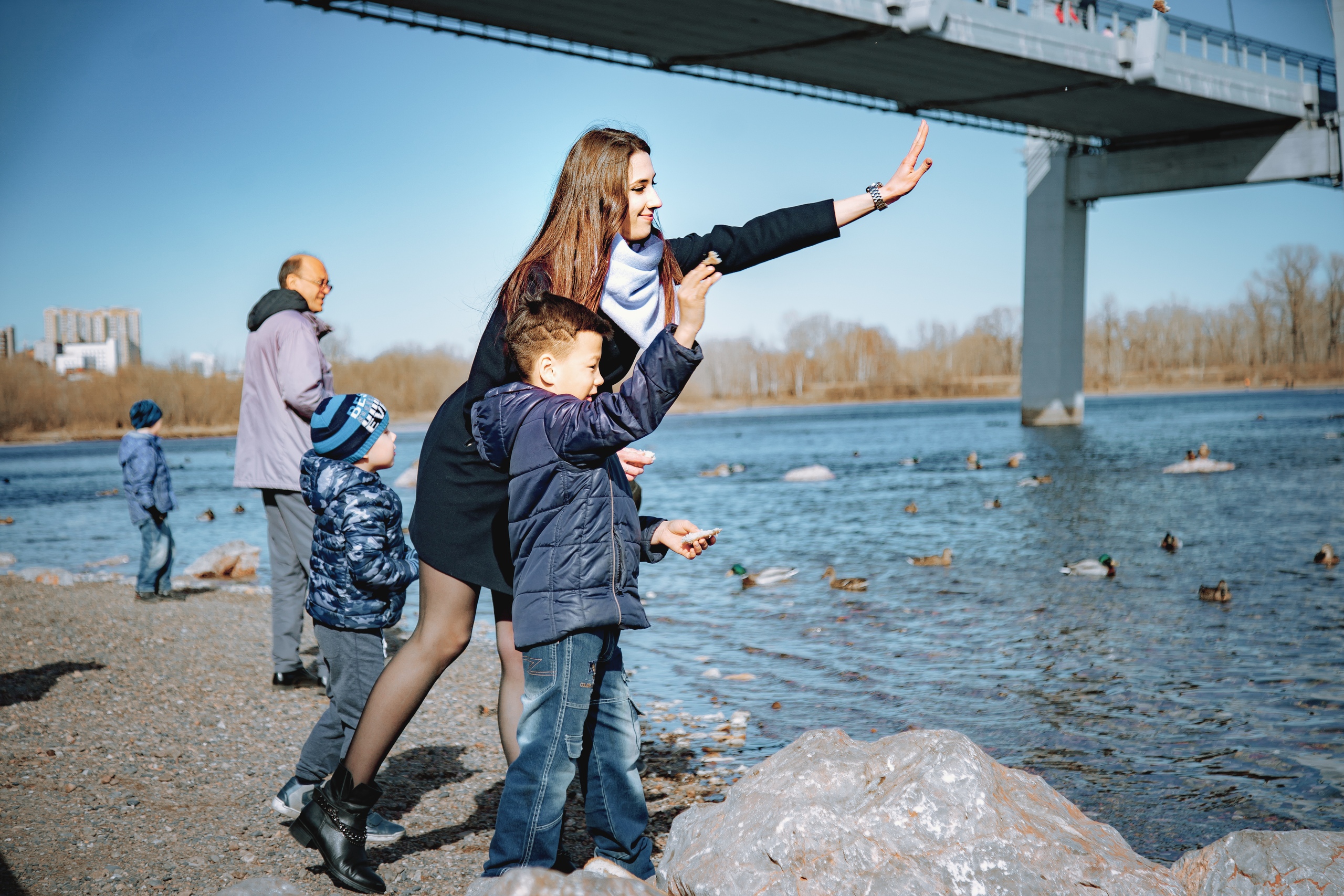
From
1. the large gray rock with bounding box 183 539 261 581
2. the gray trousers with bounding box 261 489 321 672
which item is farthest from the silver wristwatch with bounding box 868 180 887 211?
the large gray rock with bounding box 183 539 261 581

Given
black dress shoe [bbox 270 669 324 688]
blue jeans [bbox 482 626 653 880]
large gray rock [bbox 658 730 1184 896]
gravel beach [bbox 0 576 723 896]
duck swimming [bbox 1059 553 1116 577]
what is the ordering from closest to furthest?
large gray rock [bbox 658 730 1184 896]
blue jeans [bbox 482 626 653 880]
gravel beach [bbox 0 576 723 896]
black dress shoe [bbox 270 669 324 688]
duck swimming [bbox 1059 553 1116 577]

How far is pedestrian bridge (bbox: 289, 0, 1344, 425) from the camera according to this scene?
2533 centimetres

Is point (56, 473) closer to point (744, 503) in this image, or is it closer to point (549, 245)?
point (744, 503)

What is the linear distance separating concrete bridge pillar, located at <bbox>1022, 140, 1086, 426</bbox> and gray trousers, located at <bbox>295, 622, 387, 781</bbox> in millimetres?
46763

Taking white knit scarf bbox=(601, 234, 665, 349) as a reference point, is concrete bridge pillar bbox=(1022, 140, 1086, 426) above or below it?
above

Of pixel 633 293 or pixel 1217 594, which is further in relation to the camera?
pixel 1217 594

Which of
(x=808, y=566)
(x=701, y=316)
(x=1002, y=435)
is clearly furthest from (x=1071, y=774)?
(x=1002, y=435)

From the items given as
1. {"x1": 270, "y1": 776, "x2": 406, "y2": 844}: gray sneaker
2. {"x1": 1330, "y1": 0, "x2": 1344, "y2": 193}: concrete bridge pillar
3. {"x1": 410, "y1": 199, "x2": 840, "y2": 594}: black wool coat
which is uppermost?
{"x1": 1330, "y1": 0, "x2": 1344, "y2": 193}: concrete bridge pillar

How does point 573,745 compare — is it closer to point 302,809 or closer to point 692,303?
point 692,303

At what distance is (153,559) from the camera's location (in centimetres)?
922

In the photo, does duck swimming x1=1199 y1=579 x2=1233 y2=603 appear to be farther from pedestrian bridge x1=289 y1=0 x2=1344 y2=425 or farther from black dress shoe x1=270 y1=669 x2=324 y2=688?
pedestrian bridge x1=289 y1=0 x2=1344 y2=425

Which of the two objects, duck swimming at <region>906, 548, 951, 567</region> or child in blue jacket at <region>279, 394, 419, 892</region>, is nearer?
Result: child in blue jacket at <region>279, 394, 419, 892</region>

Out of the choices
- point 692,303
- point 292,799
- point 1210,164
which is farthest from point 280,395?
point 1210,164

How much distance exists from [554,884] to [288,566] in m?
3.62
